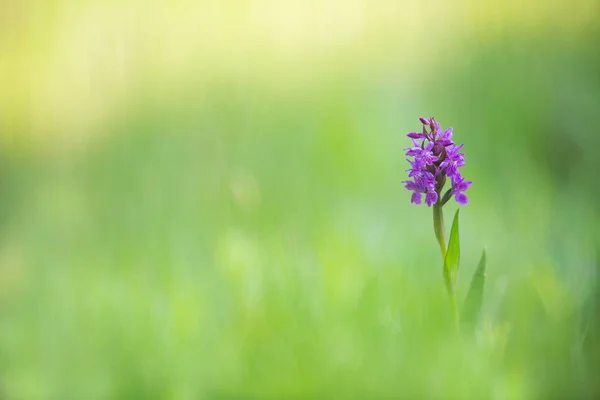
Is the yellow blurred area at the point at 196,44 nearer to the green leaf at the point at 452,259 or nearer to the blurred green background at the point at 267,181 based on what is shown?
the blurred green background at the point at 267,181

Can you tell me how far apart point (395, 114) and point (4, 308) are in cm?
67

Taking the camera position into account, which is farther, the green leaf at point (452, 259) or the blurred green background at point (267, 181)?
the blurred green background at point (267, 181)

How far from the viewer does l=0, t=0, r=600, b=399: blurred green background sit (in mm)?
852

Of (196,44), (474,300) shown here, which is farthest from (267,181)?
(474,300)

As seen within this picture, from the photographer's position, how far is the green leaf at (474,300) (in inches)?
29.5

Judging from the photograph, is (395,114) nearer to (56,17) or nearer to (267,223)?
(267,223)

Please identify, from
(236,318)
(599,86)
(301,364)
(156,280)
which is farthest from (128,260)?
(599,86)

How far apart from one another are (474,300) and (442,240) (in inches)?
3.3

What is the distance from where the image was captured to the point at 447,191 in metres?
0.75

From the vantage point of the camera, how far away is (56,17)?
996 millimetres

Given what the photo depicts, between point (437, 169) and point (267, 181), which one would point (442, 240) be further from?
point (267, 181)

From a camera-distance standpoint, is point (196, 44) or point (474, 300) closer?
point (474, 300)

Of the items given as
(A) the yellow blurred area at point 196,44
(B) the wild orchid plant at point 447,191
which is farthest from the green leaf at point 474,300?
(A) the yellow blurred area at point 196,44

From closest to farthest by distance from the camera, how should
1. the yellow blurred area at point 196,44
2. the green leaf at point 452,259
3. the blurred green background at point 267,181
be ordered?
the green leaf at point 452,259, the blurred green background at point 267,181, the yellow blurred area at point 196,44
